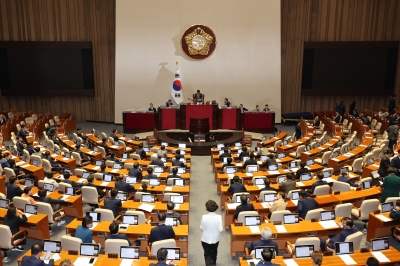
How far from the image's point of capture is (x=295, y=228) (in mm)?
7867

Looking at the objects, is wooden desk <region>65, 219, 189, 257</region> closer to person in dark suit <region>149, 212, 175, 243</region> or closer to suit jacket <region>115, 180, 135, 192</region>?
person in dark suit <region>149, 212, 175, 243</region>

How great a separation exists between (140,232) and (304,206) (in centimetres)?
377

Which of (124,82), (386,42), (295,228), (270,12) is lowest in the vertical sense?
(295,228)

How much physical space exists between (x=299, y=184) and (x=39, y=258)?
7.27 metres

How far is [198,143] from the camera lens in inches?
696

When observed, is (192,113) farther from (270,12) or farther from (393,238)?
(393,238)

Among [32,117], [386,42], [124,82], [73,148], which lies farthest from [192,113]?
[386,42]

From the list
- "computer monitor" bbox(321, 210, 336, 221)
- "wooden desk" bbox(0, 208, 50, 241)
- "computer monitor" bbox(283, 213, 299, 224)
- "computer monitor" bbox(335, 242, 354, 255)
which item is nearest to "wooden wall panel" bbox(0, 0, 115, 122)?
"wooden desk" bbox(0, 208, 50, 241)

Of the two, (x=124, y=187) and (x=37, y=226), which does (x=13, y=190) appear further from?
(x=124, y=187)

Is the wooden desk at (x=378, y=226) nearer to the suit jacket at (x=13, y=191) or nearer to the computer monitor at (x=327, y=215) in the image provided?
the computer monitor at (x=327, y=215)

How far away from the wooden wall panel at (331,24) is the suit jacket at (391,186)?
15.7m

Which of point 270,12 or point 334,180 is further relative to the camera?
point 270,12

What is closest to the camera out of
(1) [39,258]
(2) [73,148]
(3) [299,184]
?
(1) [39,258]

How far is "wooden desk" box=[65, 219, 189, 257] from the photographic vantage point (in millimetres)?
7750
